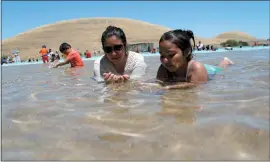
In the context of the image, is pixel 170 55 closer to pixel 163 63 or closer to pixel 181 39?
pixel 163 63

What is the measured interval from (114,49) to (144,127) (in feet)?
8.08

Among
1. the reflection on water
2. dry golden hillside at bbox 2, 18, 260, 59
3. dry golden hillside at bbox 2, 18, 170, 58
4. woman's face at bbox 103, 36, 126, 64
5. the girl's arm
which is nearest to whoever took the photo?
the reflection on water

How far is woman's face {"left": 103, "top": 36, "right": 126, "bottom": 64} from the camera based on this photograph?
4.43 metres

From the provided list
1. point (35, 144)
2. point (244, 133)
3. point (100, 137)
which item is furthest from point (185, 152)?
point (35, 144)

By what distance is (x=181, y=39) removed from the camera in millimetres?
3904

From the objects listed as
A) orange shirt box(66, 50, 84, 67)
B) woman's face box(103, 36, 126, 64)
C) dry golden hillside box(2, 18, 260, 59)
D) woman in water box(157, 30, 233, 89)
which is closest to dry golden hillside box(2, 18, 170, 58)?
dry golden hillside box(2, 18, 260, 59)

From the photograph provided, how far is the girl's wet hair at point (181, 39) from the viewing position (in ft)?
12.6

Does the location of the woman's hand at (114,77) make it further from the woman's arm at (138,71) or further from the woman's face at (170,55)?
the woman's face at (170,55)

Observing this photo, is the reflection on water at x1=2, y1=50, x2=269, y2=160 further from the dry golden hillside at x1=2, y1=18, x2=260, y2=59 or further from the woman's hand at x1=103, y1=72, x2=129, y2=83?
the dry golden hillside at x1=2, y1=18, x2=260, y2=59

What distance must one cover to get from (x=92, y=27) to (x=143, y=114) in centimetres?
6988

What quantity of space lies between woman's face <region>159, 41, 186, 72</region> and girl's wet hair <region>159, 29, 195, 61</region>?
0.05 metres

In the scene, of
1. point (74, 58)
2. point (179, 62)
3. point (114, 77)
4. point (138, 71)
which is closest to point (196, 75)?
point (179, 62)

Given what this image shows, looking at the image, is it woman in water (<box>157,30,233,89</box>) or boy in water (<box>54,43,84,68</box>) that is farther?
boy in water (<box>54,43,84,68</box>)

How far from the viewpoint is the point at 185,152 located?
1.73 meters
